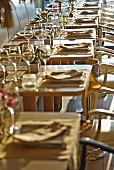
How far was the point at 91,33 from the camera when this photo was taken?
435 centimetres

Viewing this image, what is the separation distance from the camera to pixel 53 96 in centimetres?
243

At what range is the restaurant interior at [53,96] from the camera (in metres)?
1.51

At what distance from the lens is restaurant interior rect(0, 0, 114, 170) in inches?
59.6

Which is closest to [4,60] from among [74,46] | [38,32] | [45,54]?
[45,54]

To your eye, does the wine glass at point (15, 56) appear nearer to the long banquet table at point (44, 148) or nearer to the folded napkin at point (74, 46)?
the folded napkin at point (74, 46)

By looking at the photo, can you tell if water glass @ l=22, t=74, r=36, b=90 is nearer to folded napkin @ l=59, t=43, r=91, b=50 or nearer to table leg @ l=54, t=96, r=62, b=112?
folded napkin @ l=59, t=43, r=91, b=50

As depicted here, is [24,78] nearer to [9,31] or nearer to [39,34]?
[39,34]

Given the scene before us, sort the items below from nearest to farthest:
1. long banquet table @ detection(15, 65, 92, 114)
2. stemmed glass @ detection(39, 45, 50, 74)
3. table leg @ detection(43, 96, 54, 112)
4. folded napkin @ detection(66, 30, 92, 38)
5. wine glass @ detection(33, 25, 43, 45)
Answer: long banquet table @ detection(15, 65, 92, 114) → stemmed glass @ detection(39, 45, 50, 74) → table leg @ detection(43, 96, 54, 112) → wine glass @ detection(33, 25, 43, 45) → folded napkin @ detection(66, 30, 92, 38)

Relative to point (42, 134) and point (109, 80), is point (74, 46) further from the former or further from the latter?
point (42, 134)

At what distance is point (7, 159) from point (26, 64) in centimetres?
145

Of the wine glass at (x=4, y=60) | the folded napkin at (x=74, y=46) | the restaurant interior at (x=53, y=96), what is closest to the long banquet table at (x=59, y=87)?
the restaurant interior at (x=53, y=96)

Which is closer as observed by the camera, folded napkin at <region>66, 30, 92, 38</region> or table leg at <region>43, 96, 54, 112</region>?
table leg at <region>43, 96, 54, 112</region>

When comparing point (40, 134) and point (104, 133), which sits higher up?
point (40, 134)

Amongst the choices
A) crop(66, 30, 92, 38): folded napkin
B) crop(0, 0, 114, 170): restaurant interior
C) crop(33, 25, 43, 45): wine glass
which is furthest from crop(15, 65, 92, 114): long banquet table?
crop(66, 30, 92, 38): folded napkin
